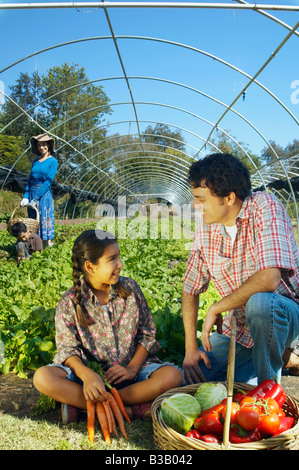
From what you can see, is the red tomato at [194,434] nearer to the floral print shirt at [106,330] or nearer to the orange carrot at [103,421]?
the orange carrot at [103,421]

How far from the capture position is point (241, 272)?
2.46m

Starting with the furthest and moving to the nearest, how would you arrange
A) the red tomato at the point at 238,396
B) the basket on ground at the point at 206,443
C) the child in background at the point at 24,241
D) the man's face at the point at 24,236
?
the man's face at the point at 24,236 < the child in background at the point at 24,241 < the red tomato at the point at 238,396 < the basket on ground at the point at 206,443

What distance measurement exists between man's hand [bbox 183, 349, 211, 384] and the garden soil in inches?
19.5

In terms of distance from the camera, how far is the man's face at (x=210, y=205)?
2393 millimetres

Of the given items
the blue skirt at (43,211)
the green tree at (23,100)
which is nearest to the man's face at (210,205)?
the blue skirt at (43,211)

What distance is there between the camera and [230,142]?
10656 mm

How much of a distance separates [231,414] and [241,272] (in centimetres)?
86

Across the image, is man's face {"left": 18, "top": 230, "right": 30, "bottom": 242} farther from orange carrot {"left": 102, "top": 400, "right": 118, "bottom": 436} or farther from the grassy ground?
orange carrot {"left": 102, "top": 400, "right": 118, "bottom": 436}

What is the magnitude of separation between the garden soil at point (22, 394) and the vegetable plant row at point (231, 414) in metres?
0.48

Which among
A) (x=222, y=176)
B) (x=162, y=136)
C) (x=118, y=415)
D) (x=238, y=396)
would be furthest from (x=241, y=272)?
(x=162, y=136)

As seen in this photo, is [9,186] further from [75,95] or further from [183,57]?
[183,57]

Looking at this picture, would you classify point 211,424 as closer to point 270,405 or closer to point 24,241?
point 270,405

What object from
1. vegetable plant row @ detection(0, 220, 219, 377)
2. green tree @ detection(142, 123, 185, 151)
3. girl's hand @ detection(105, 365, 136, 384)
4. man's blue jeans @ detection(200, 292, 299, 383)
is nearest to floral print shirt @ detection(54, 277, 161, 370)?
girl's hand @ detection(105, 365, 136, 384)

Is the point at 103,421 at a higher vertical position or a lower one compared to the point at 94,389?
lower
